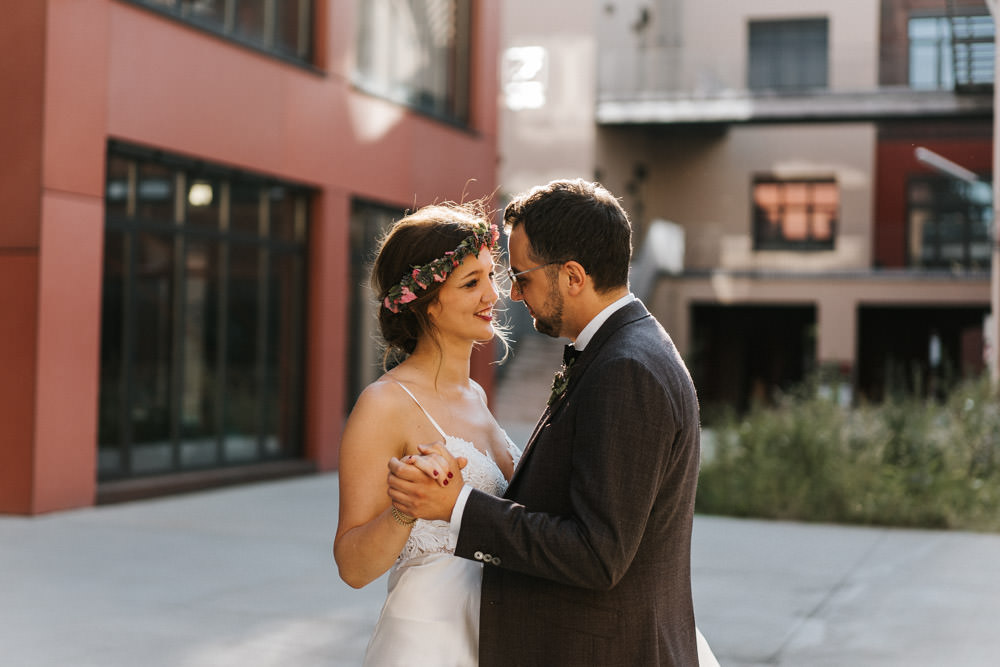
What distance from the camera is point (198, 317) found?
1269 cm

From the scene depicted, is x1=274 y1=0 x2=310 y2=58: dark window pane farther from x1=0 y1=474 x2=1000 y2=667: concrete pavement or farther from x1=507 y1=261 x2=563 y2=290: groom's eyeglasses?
x1=507 y1=261 x2=563 y2=290: groom's eyeglasses

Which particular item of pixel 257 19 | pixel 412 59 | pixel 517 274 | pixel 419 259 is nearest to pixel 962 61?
pixel 412 59

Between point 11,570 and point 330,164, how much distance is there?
7656 mm

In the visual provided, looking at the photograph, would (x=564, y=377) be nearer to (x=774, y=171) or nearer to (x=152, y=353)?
(x=152, y=353)

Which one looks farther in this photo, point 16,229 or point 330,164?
point 330,164

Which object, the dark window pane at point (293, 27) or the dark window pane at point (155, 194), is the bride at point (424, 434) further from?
the dark window pane at point (293, 27)

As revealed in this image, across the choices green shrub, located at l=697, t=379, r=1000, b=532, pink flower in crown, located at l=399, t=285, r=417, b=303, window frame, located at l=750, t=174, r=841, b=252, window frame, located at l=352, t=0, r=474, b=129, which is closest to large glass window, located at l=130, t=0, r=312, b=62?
window frame, located at l=352, t=0, r=474, b=129

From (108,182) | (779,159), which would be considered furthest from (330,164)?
(779,159)

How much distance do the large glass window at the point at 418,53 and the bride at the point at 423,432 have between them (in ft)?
41.1

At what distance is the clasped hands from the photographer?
2.36 m

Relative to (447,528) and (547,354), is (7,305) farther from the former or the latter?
(547,354)

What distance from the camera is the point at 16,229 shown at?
10.4m

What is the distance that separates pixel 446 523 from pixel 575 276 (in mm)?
766

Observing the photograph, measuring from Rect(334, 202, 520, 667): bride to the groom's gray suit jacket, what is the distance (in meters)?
0.27
